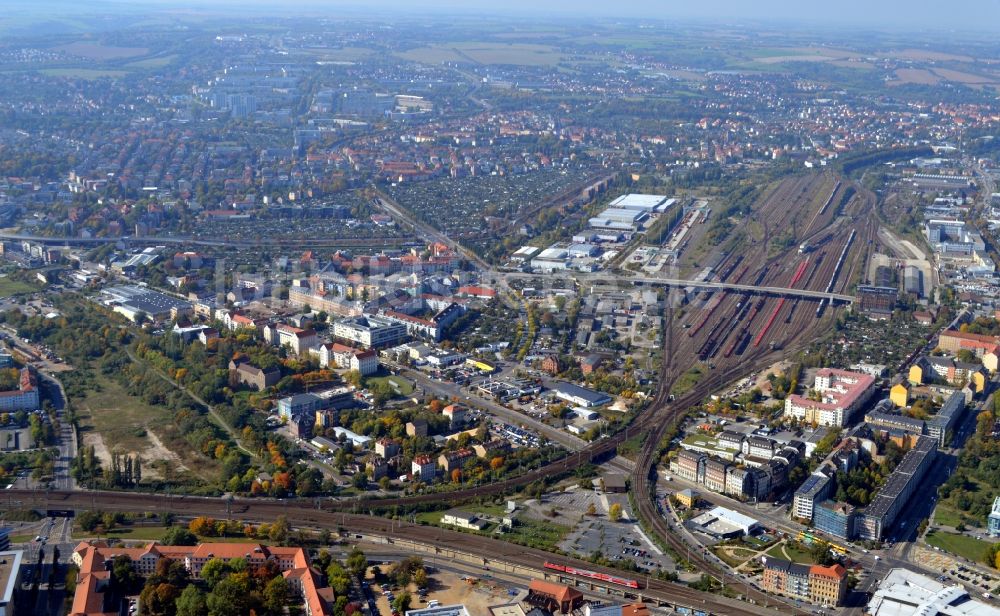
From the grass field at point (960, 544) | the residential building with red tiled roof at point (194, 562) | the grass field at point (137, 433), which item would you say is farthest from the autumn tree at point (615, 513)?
the grass field at point (137, 433)

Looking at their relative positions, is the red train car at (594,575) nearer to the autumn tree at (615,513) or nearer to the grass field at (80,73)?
the autumn tree at (615,513)

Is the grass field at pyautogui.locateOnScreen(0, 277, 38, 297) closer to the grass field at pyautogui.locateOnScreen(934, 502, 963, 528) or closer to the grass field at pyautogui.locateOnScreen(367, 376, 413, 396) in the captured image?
the grass field at pyautogui.locateOnScreen(367, 376, 413, 396)

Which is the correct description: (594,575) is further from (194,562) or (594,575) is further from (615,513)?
(194,562)

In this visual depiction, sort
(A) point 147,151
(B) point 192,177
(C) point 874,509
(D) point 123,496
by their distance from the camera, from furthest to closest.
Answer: (A) point 147,151, (B) point 192,177, (D) point 123,496, (C) point 874,509

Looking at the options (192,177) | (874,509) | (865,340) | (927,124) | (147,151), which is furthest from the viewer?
(927,124)

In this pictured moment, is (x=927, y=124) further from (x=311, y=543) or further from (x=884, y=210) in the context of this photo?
(x=311, y=543)

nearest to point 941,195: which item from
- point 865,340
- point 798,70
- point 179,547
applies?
point 865,340

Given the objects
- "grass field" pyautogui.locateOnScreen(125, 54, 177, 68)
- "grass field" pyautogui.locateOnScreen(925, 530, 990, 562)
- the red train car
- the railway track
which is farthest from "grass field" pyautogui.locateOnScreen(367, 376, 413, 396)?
"grass field" pyautogui.locateOnScreen(125, 54, 177, 68)
